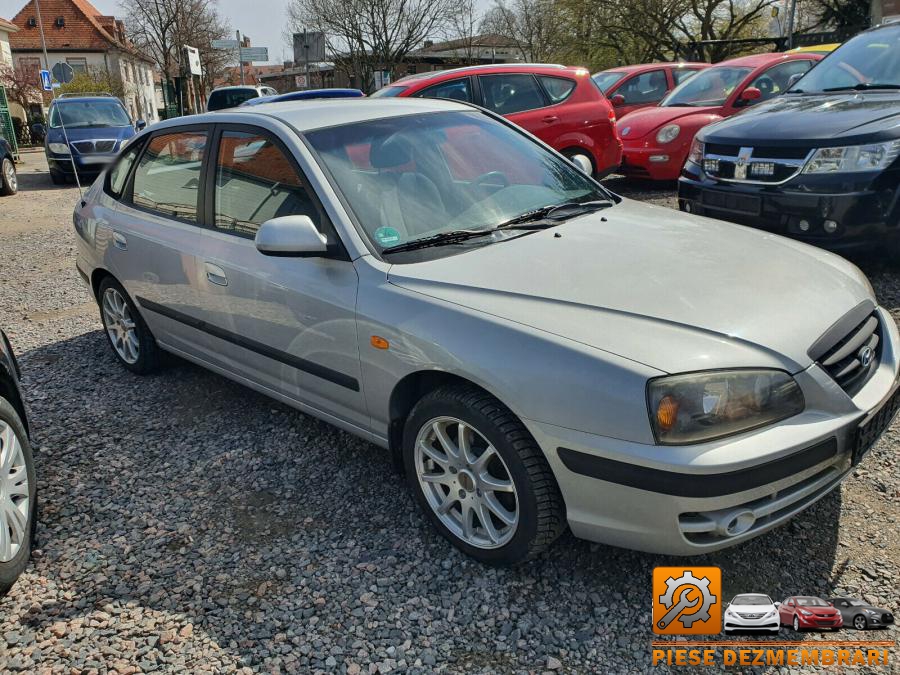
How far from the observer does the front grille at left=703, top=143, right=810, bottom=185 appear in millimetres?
5254

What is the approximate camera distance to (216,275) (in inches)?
142

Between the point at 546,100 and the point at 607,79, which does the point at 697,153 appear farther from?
the point at 607,79

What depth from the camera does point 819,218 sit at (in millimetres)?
5102

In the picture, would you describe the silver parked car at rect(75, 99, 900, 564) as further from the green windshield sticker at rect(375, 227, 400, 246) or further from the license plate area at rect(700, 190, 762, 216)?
the license plate area at rect(700, 190, 762, 216)

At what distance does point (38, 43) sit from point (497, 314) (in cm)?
6634

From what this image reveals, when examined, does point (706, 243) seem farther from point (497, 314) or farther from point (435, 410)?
point (435, 410)

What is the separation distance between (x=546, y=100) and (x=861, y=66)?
3706 mm

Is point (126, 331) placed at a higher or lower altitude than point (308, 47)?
lower

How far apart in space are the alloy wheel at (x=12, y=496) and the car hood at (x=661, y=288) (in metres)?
1.60

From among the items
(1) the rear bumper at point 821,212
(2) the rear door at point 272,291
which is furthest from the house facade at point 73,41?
(2) the rear door at point 272,291

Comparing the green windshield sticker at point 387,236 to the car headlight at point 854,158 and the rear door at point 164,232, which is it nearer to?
the rear door at point 164,232

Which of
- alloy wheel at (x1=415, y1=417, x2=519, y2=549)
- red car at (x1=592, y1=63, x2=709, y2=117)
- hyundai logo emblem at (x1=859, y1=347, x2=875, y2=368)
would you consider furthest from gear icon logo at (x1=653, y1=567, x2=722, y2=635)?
red car at (x1=592, y1=63, x2=709, y2=117)

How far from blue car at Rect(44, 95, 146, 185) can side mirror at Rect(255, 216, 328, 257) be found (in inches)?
522

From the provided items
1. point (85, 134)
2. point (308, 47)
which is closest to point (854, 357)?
point (85, 134)
